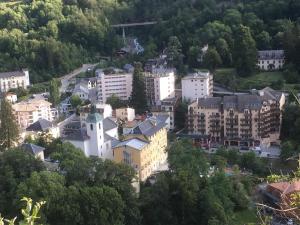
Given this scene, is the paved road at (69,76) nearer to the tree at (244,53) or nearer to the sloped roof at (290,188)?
the tree at (244,53)

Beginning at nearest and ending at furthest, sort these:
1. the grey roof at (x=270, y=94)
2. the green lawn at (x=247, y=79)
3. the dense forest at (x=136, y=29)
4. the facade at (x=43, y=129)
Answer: the facade at (x=43, y=129) → the grey roof at (x=270, y=94) → the green lawn at (x=247, y=79) → the dense forest at (x=136, y=29)

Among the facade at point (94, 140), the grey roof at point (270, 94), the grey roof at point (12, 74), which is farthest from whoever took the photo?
the grey roof at point (12, 74)

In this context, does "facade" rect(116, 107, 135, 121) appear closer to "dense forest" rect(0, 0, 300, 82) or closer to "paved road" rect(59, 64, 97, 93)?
"dense forest" rect(0, 0, 300, 82)

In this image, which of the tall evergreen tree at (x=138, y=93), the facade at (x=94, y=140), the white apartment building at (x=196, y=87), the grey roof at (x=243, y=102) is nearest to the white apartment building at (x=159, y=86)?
the tall evergreen tree at (x=138, y=93)

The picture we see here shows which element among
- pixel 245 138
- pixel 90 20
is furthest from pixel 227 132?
pixel 90 20

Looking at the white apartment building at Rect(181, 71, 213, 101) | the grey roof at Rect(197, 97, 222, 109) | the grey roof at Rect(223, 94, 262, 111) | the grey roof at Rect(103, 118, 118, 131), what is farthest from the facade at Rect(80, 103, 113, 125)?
the grey roof at Rect(223, 94, 262, 111)
